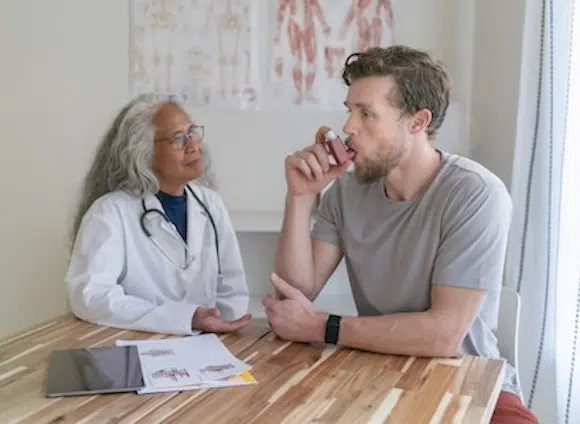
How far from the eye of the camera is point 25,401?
4.02ft

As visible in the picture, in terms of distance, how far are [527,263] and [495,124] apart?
62cm

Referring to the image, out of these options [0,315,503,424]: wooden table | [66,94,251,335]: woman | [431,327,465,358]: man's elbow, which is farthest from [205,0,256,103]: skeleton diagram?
[431,327,465,358]: man's elbow

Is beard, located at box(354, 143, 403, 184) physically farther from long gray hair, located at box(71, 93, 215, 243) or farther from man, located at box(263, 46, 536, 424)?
long gray hair, located at box(71, 93, 215, 243)

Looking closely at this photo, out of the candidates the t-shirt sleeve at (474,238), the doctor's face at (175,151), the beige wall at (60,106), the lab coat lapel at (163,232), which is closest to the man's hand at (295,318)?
the t-shirt sleeve at (474,238)

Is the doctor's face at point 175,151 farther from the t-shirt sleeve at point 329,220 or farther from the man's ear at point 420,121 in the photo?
the man's ear at point 420,121

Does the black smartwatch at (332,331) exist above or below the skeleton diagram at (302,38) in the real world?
below

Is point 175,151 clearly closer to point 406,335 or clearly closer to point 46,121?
point 406,335

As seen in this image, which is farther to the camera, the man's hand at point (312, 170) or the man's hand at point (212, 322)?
the man's hand at point (312, 170)

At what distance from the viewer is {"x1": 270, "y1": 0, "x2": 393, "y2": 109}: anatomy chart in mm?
2770

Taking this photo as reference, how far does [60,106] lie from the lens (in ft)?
9.63

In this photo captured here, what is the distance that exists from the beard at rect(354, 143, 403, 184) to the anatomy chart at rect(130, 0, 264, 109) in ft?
3.97

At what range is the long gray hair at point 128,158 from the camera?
2.04m

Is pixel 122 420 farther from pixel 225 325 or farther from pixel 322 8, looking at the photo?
pixel 322 8

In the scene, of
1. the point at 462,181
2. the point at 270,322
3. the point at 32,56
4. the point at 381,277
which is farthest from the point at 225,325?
the point at 32,56
